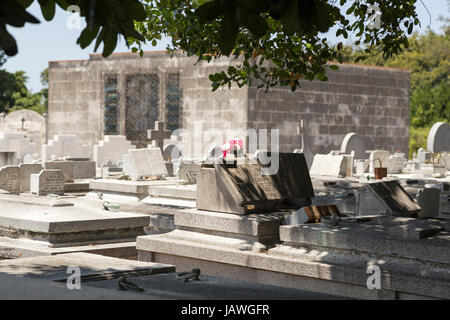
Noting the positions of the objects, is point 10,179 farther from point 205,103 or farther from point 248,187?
point 205,103

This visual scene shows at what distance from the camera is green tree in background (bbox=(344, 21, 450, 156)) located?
1791 inches

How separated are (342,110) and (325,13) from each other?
83.1 feet

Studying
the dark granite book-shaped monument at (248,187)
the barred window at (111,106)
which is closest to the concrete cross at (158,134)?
the barred window at (111,106)

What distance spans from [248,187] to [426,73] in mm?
50112

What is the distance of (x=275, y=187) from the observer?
8.49 metres

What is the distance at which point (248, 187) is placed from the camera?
816 centimetres

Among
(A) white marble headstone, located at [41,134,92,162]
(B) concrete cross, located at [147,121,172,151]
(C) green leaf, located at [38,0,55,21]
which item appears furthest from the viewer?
(A) white marble headstone, located at [41,134,92,162]

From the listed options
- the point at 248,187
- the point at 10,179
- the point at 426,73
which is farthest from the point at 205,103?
the point at 426,73

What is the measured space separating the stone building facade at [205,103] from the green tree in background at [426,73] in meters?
13.3

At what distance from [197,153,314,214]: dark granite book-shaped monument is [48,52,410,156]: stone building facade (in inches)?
636

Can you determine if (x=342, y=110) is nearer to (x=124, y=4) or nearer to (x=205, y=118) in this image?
(x=205, y=118)

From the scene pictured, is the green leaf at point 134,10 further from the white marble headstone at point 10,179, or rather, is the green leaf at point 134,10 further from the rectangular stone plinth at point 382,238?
the white marble headstone at point 10,179

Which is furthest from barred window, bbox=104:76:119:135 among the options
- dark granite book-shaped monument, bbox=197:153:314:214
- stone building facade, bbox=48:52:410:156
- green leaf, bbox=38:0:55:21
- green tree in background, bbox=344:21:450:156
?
green leaf, bbox=38:0:55:21

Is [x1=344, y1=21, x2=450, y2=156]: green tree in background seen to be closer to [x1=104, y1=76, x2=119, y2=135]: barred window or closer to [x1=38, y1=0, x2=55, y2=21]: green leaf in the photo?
[x1=104, y1=76, x2=119, y2=135]: barred window
